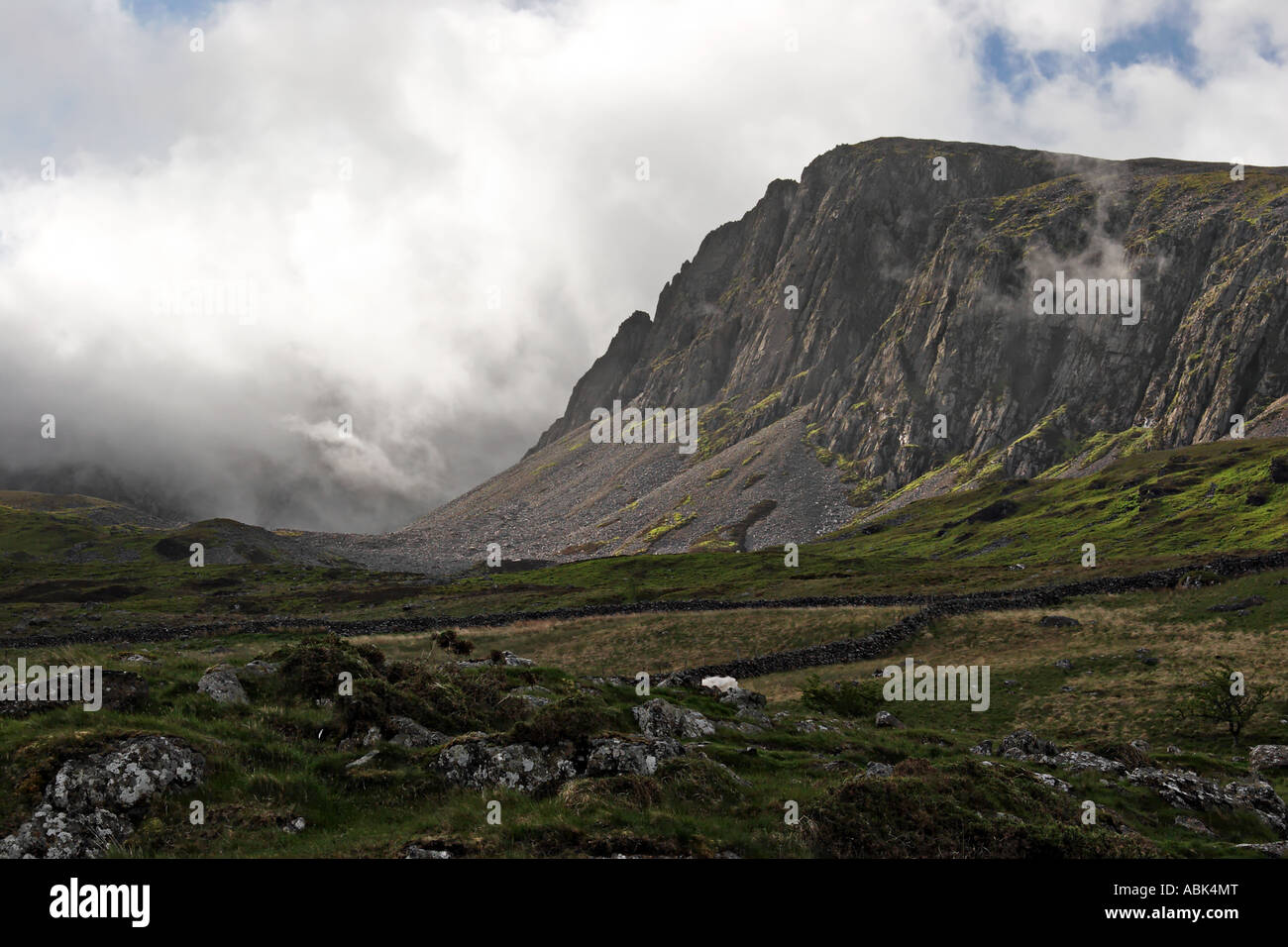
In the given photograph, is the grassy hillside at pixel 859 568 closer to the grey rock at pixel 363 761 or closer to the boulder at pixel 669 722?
the boulder at pixel 669 722

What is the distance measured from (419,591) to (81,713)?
12210 centimetres

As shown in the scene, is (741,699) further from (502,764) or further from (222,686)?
(222,686)

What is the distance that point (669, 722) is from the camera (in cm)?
2788

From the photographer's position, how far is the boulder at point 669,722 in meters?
27.3

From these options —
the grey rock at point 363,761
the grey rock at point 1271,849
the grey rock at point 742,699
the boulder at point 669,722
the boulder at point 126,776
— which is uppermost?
the boulder at point 126,776

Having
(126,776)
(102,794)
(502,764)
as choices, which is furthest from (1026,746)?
(102,794)

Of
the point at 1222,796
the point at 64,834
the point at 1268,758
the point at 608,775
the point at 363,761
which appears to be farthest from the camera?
the point at 1268,758

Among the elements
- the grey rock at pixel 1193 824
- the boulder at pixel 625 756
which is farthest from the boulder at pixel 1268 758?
the boulder at pixel 625 756

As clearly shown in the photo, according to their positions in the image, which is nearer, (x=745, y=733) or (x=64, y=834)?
(x=64, y=834)

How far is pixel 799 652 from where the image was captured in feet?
203

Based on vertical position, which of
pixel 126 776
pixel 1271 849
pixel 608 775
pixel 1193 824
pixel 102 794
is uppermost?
pixel 126 776
